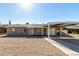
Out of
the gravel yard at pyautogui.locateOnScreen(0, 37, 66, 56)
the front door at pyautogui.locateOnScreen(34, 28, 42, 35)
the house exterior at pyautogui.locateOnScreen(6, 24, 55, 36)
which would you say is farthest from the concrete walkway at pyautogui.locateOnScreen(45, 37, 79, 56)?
the front door at pyautogui.locateOnScreen(34, 28, 42, 35)

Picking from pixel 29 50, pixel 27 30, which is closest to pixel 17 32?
pixel 27 30

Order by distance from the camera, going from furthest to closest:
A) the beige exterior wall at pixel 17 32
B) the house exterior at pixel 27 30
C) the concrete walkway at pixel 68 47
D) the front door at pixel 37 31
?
the front door at pixel 37 31
the beige exterior wall at pixel 17 32
the house exterior at pixel 27 30
the concrete walkway at pixel 68 47

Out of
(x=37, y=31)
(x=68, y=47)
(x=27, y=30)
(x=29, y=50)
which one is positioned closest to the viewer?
(x=29, y=50)

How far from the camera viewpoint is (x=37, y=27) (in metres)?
33.5

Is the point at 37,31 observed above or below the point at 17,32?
above

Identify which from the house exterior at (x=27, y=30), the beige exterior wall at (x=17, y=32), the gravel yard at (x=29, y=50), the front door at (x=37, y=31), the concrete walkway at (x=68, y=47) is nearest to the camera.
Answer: the gravel yard at (x=29, y=50)

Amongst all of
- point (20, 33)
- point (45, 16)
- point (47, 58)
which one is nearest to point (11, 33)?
point (20, 33)

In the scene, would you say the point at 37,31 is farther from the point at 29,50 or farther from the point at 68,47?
the point at 29,50

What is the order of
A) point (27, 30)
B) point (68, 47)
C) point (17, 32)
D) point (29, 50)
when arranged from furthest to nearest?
point (27, 30) → point (17, 32) → point (68, 47) → point (29, 50)

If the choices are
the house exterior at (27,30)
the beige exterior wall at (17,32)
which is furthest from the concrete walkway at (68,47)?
the beige exterior wall at (17,32)

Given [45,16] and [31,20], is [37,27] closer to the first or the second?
[45,16]

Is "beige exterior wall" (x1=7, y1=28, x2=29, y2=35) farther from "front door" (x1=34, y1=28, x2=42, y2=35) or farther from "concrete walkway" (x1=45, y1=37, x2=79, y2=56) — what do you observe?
"concrete walkway" (x1=45, y1=37, x2=79, y2=56)

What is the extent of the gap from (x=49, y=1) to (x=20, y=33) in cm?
2792

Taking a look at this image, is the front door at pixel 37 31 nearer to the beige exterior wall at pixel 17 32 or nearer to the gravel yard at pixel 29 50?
the beige exterior wall at pixel 17 32
